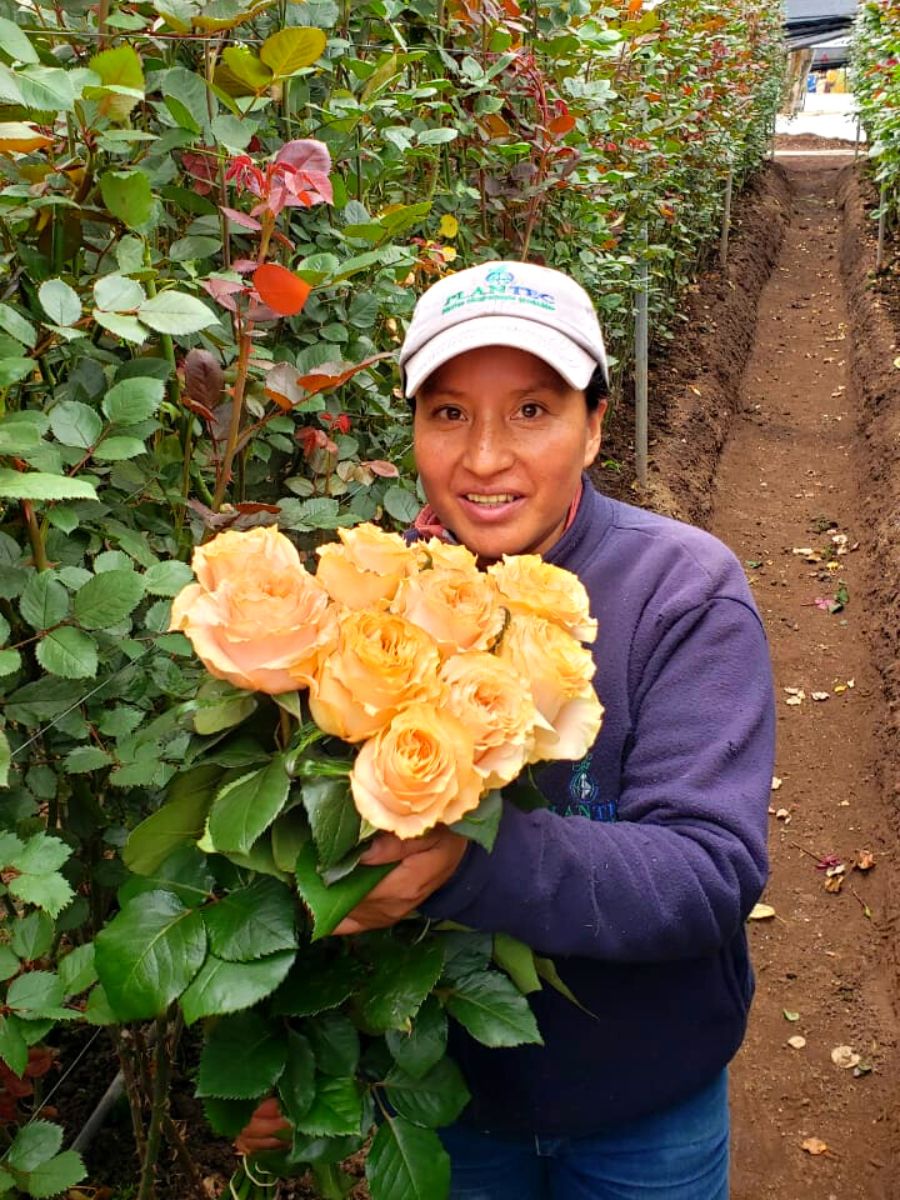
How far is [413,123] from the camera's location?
245cm

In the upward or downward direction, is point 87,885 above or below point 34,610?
below

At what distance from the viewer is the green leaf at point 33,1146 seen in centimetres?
127

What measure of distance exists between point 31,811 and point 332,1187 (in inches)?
21.4

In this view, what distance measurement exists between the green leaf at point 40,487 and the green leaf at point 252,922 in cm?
39

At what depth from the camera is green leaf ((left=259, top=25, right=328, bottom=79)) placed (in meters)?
1.41

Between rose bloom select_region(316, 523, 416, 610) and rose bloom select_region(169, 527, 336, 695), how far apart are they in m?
0.03

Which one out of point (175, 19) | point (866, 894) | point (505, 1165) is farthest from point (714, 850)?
point (866, 894)

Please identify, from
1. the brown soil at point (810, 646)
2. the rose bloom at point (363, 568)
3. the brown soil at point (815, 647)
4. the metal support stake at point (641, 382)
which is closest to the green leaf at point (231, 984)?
the rose bloom at point (363, 568)

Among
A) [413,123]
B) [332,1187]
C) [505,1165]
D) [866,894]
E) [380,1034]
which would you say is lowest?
[866,894]

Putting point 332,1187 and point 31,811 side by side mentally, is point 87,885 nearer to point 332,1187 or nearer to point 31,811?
point 31,811

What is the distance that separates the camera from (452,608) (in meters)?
0.96

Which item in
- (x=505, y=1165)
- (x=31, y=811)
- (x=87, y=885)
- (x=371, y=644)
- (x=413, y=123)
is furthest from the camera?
(x=413, y=123)

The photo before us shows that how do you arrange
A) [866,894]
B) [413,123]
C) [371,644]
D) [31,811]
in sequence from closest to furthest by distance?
[371,644]
[31,811]
[413,123]
[866,894]

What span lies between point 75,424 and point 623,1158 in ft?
3.69
